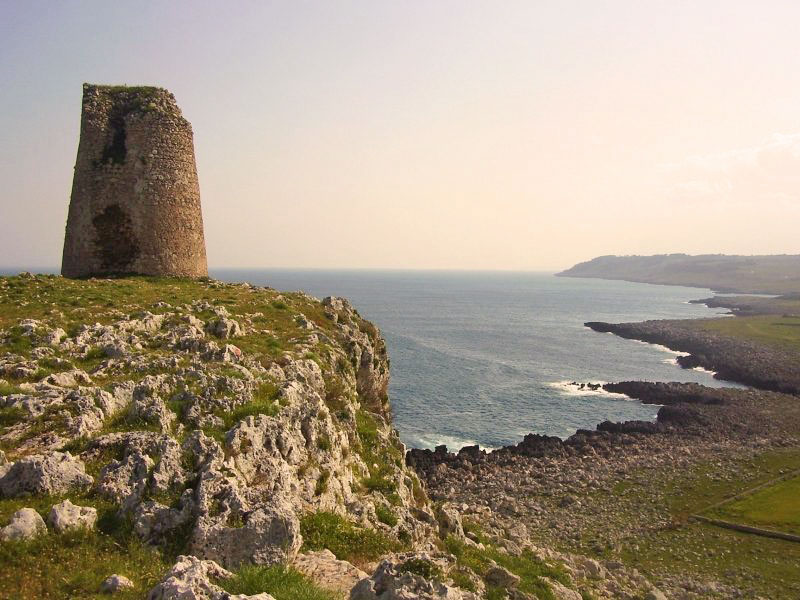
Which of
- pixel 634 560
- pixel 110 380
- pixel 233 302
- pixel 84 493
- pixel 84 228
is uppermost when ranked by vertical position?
pixel 84 228

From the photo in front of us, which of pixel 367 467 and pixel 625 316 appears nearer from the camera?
pixel 367 467

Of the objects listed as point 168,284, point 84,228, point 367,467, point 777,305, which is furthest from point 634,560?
point 777,305

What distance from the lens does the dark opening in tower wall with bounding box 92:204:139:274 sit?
2603 centimetres

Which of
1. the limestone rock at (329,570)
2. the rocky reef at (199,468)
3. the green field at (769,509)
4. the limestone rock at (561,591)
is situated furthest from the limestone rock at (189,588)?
the green field at (769,509)

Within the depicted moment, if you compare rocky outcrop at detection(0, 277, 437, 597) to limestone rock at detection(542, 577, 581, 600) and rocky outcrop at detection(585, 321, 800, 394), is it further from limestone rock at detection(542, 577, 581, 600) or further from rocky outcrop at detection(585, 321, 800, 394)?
rocky outcrop at detection(585, 321, 800, 394)

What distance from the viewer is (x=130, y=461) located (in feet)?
36.3

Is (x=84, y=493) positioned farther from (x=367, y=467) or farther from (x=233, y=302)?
(x=233, y=302)

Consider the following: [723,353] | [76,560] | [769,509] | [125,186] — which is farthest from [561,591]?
[723,353]

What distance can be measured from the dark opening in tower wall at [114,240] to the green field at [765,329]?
4735 inches

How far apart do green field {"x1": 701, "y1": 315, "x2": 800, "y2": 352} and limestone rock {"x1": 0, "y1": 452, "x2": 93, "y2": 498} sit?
12622cm

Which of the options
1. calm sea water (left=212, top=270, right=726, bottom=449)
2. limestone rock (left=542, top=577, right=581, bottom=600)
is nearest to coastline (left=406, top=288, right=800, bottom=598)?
calm sea water (left=212, top=270, right=726, bottom=449)

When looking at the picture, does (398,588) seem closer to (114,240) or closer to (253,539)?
(253,539)

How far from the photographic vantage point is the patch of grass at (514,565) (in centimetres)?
1628

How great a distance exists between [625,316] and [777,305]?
182 ft
